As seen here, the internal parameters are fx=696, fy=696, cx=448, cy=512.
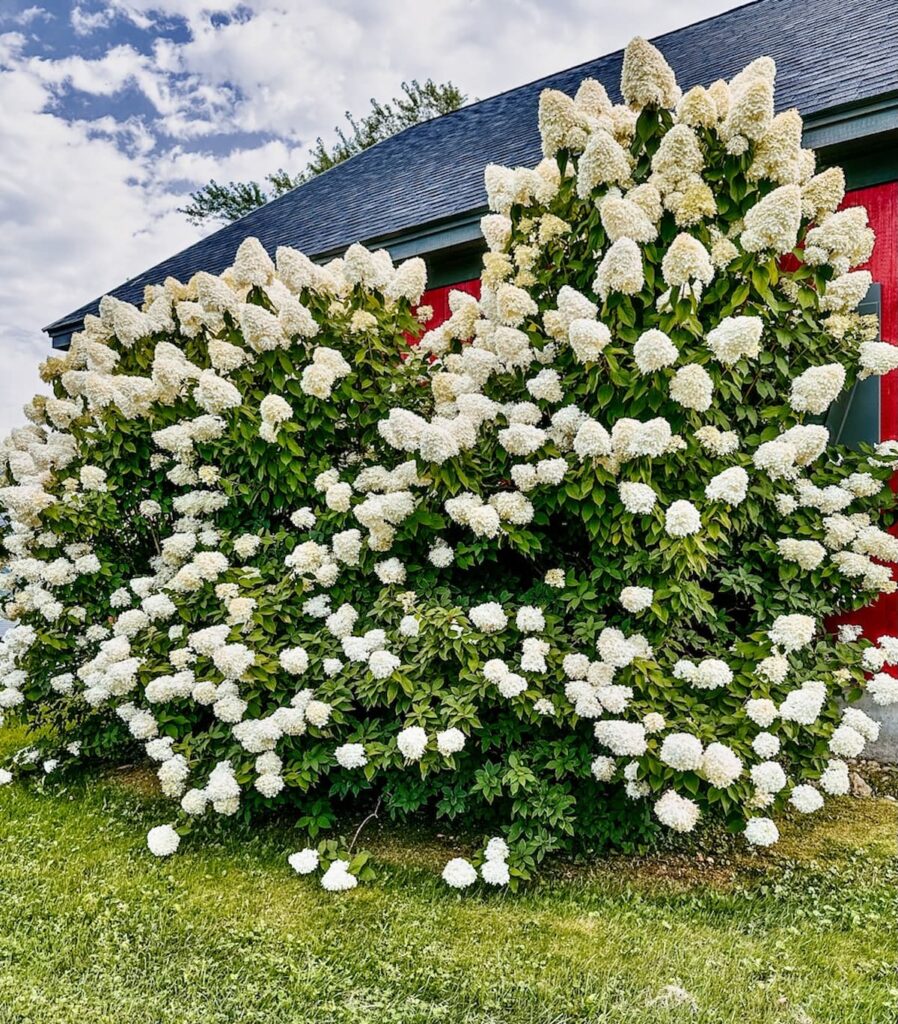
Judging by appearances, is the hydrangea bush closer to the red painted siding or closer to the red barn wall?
the red barn wall

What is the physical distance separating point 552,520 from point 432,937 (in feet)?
5.84

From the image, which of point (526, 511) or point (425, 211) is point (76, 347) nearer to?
point (425, 211)

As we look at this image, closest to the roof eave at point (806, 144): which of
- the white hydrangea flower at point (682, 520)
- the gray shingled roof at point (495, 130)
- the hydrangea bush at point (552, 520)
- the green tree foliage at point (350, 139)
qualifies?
the gray shingled roof at point (495, 130)

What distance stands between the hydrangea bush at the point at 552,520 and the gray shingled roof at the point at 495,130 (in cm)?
161

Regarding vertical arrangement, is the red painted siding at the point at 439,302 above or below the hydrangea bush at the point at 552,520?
above

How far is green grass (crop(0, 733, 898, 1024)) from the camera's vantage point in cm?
205

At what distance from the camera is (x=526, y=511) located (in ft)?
9.48

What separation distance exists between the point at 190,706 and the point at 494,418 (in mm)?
1991

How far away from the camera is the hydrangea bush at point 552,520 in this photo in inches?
107

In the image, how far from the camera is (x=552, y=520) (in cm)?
331

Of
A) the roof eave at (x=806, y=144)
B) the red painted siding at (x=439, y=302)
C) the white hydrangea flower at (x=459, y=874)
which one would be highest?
the roof eave at (x=806, y=144)

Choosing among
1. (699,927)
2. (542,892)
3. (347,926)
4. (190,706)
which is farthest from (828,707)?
(190,706)

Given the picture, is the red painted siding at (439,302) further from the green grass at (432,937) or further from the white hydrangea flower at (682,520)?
the green grass at (432,937)

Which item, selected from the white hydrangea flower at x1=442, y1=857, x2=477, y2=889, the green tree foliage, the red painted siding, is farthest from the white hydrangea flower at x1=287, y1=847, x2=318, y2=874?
the green tree foliage
